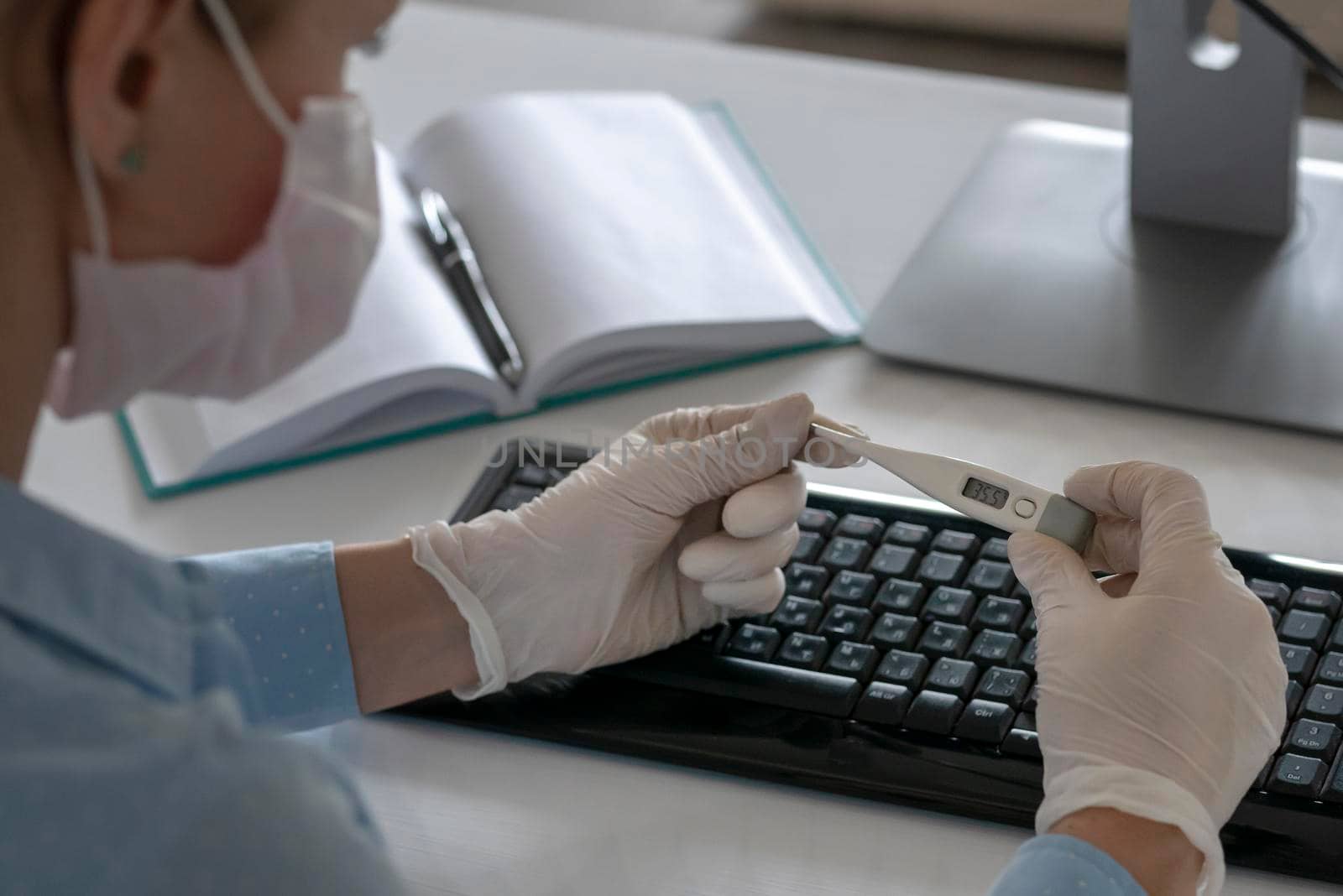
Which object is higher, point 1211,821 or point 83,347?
point 83,347

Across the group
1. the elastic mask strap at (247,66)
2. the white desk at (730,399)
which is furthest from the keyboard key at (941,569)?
the elastic mask strap at (247,66)

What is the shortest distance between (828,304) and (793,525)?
29cm

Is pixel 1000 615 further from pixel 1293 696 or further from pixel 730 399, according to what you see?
pixel 730 399

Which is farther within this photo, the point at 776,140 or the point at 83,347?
the point at 776,140

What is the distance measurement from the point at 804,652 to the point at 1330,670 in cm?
25

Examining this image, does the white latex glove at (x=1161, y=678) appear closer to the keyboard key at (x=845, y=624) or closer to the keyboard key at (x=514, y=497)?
the keyboard key at (x=845, y=624)

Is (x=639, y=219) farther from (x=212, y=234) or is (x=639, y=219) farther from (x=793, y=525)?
(x=212, y=234)

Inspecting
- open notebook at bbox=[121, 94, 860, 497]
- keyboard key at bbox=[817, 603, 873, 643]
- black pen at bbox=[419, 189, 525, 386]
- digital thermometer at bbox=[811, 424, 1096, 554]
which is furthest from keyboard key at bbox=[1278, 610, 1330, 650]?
black pen at bbox=[419, 189, 525, 386]

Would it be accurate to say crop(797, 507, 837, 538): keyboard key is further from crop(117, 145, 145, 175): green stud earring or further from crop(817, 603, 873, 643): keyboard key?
crop(117, 145, 145, 175): green stud earring

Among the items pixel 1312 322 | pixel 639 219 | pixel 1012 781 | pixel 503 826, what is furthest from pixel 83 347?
pixel 1312 322

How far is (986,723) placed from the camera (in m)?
0.69

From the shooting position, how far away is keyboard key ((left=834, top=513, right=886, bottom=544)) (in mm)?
804

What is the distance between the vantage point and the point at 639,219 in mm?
1095

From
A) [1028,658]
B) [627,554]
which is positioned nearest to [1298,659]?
[1028,658]
